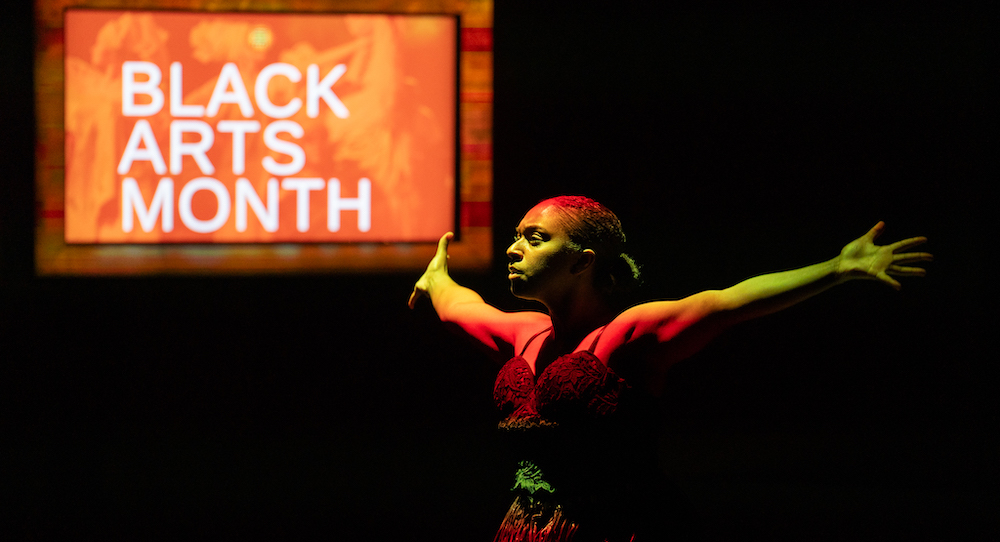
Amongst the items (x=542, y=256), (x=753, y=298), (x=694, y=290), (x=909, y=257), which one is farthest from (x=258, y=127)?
(x=909, y=257)

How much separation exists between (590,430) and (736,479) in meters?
2.91

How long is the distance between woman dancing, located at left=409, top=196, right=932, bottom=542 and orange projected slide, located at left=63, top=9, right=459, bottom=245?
101 inches

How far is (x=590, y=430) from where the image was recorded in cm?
184

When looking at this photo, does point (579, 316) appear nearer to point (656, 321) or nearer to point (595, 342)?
point (595, 342)

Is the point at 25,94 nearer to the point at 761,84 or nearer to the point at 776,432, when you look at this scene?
the point at 761,84

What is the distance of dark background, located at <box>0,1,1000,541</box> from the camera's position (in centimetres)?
445

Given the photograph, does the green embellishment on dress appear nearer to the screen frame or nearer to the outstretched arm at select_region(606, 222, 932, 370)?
the outstretched arm at select_region(606, 222, 932, 370)

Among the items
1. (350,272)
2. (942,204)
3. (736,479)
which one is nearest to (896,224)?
(942,204)

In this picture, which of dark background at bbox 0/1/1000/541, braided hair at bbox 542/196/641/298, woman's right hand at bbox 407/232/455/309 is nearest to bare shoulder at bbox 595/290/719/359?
braided hair at bbox 542/196/641/298

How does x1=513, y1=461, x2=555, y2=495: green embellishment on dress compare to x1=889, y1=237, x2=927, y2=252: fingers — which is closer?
x1=889, y1=237, x2=927, y2=252: fingers

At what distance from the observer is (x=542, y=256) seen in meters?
1.97

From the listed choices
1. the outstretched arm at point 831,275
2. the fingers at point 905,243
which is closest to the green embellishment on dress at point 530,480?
the outstretched arm at point 831,275

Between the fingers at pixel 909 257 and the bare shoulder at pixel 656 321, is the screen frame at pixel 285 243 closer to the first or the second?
the bare shoulder at pixel 656 321

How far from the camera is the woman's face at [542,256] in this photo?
1.97 m
